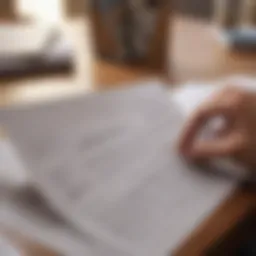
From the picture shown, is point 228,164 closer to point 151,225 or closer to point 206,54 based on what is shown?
point 151,225

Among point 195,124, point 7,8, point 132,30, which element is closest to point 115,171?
point 195,124

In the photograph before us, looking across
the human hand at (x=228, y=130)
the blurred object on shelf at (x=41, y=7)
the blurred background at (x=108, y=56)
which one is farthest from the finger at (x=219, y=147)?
the blurred object on shelf at (x=41, y=7)

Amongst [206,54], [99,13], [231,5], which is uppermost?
[99,13]

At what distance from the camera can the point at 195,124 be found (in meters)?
0.67

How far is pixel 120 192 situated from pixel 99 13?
1.37 feet

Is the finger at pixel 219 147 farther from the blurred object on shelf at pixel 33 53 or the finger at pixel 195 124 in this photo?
the blurred object on shelf at pixel 33 53

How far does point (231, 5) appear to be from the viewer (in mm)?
1880

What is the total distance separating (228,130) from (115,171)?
0.14 metres

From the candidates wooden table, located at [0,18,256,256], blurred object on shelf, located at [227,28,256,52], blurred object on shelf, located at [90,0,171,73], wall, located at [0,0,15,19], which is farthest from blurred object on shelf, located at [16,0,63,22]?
blurred object on shelf, located at [90,0,171,73]

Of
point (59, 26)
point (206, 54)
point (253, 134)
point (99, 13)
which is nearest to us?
point (253, 134)

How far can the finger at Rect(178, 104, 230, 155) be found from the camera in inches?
26.5

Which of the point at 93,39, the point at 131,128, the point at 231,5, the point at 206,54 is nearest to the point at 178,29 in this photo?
the point at 206,54

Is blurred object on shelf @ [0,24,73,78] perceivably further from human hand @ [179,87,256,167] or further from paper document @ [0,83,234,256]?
human hand @ [179,87,256,167]

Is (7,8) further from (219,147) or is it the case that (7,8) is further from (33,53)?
(219,147)
